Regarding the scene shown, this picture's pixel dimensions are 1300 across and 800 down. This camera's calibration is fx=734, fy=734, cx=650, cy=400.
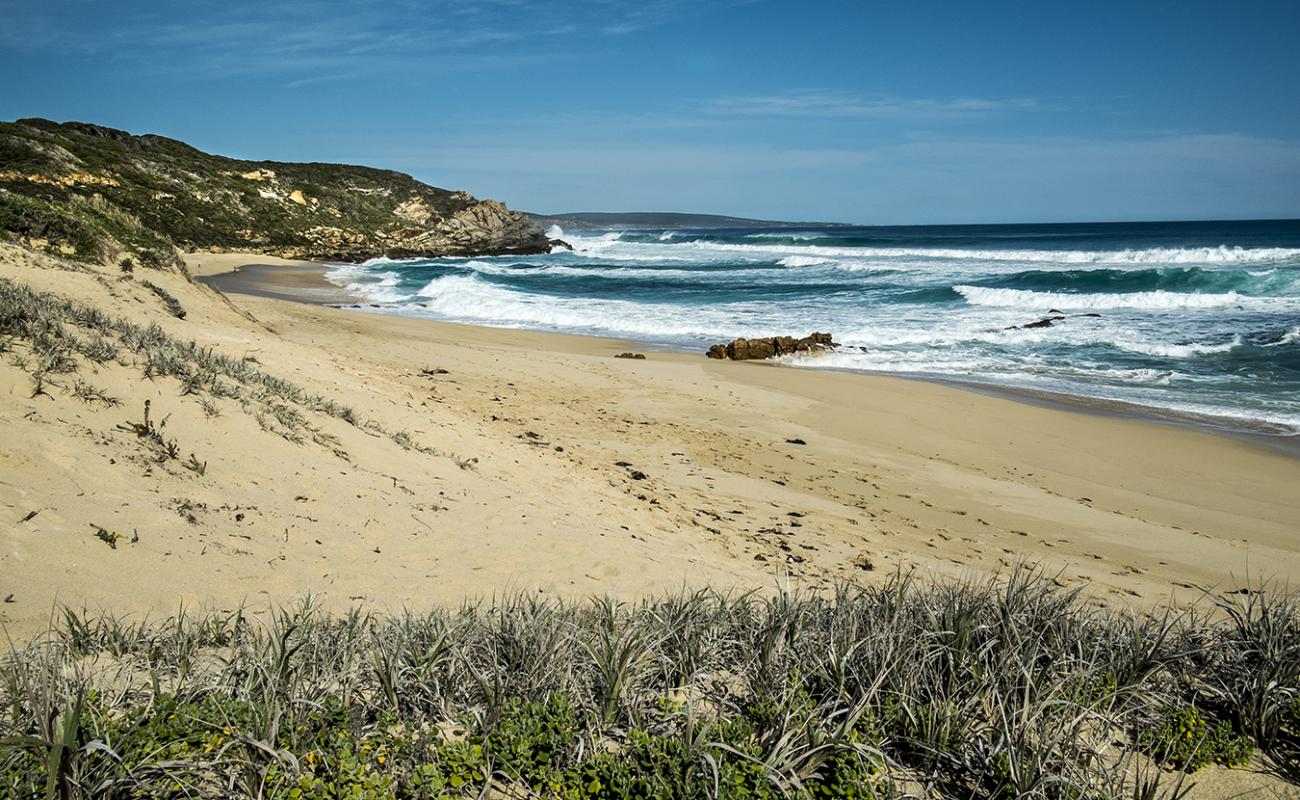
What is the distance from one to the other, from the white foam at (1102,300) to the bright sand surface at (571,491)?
16634mm

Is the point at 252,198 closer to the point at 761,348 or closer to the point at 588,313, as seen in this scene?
the point at 588,313

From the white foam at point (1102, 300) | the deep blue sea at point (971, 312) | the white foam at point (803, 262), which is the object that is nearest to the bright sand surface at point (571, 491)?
the deep blue sea at point (971, 312)

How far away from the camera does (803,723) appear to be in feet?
8.17

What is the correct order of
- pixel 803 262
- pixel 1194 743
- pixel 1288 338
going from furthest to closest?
pixel 803 262
pixel 1288 338
pixel 1194 743

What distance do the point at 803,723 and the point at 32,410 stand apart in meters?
4.96

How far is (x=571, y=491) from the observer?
6.71 meters

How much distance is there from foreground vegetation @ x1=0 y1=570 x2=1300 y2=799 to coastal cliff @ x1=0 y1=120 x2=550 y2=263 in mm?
15472

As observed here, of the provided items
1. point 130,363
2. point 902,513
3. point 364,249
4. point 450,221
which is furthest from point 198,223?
point 902,513

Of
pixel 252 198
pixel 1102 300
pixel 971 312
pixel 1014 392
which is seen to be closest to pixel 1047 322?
pixel 971 312

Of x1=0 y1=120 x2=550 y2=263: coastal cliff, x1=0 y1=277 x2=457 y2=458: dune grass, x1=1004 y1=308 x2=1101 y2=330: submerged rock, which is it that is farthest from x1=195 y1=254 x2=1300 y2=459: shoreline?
x1=0 y1=277 x2=457 y2=458: dune grass

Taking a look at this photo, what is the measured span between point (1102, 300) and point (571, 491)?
1035 inches

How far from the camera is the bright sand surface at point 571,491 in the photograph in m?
4.06

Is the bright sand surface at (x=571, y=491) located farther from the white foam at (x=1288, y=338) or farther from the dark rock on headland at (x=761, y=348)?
the white foam at (x=1288, y=338)

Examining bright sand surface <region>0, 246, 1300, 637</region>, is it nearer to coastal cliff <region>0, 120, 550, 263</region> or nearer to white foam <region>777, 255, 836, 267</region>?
coastal cliff <region>0, 120, 550, 263</region>
